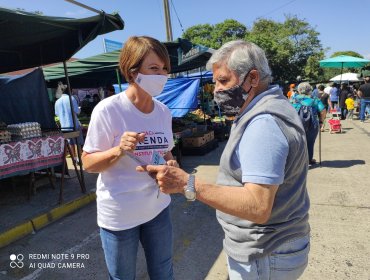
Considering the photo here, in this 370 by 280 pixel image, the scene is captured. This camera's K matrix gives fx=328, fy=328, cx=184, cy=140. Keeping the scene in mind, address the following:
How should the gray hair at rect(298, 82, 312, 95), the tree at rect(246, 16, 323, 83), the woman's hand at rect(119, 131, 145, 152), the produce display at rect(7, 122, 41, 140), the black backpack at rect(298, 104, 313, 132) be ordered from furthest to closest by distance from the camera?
the tree at rect(246, 16, 323, 83) → the gray hair at rect(298, 82, 312, 95) → the black backpack at rect(298, 104, 313, 132) → the produce display at rect(7, 122, 41, 140) → the woman's hand at rect(119, 131, 145, 152)

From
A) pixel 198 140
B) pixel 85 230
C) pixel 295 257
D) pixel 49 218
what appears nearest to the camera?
pixel 295 257

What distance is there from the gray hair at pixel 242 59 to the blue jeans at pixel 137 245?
3.95ft

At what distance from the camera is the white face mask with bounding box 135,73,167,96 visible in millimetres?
2098

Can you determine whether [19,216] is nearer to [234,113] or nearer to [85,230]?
[85,230]

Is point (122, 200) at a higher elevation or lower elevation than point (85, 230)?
higher

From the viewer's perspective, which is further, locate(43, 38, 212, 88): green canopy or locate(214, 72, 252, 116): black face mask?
locate(43, 38, 212, 88): green canopy

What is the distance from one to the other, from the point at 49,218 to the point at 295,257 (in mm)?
4308

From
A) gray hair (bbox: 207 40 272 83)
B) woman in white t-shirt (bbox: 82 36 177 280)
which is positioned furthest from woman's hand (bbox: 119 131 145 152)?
gray hair (bbox: 207 40 272 83)

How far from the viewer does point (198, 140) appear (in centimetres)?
903

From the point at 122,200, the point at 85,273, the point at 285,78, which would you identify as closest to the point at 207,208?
the point at 85,273

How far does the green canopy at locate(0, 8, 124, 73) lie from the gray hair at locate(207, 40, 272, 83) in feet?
12.6

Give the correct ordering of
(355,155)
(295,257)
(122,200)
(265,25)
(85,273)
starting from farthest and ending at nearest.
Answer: (265,25), (355,155), (85,273), (122,200), (295,257)

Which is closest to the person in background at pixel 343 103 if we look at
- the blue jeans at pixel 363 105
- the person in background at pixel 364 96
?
the person in background at pixel 364 96

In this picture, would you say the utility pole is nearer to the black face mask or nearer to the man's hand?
the black face mask
